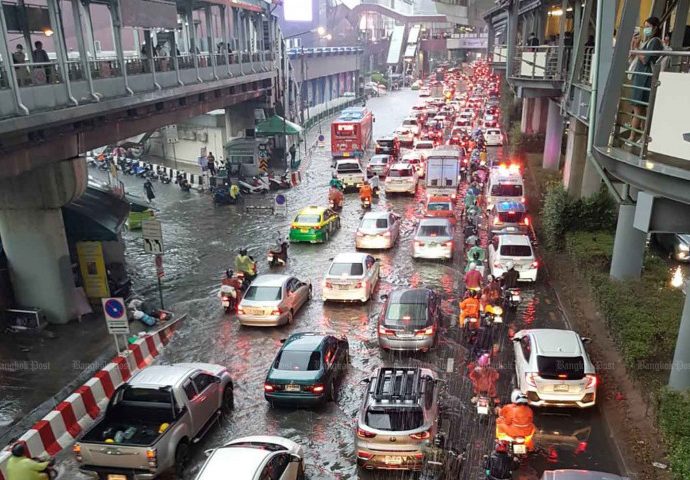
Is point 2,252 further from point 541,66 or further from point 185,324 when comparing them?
point 541,66

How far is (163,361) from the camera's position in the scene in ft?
50.8

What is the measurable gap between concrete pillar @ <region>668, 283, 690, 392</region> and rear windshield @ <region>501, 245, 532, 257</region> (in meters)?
9.31

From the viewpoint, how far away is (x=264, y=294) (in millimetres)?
17344

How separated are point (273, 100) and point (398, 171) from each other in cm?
1303

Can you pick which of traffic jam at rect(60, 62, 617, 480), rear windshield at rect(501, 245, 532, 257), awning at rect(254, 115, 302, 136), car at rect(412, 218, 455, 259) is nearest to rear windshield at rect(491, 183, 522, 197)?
traffic jam at rect(60, 62, 617, 480)

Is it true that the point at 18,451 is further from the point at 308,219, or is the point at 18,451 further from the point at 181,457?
the point at 308,219

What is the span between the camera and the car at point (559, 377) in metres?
11.9

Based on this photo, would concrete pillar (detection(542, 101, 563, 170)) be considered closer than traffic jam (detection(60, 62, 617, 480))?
No

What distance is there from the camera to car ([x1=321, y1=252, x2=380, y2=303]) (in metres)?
18.5

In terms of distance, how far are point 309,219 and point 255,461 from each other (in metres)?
17.2

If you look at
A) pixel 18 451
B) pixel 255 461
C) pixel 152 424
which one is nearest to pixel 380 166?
pixel 152 424

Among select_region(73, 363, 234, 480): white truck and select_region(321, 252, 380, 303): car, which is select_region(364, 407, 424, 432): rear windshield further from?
select_region(321, 252, 380, 303): car

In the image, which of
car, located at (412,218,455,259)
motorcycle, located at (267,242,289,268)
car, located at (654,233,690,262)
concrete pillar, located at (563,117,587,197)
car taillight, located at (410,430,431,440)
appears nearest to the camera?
car taillight, located at (410,430,431,440)

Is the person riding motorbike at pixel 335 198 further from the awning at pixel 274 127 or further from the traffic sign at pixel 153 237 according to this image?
the traffic sign at pixel 153 237
